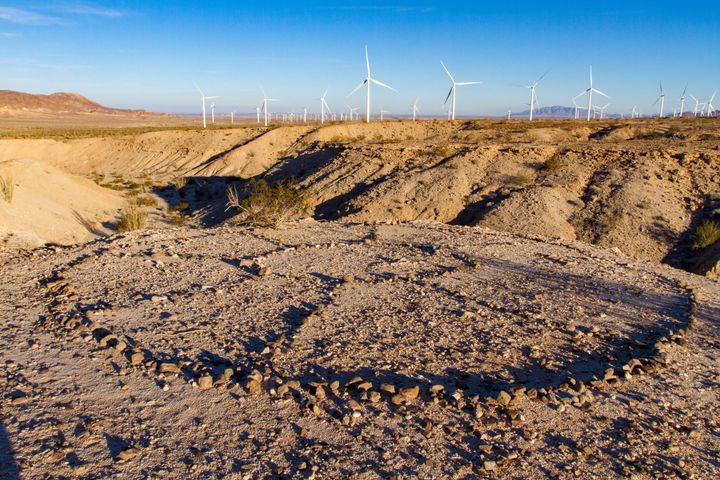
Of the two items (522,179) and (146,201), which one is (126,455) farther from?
(146,201)

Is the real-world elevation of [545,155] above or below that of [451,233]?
above

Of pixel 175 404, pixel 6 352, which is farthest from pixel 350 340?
pixel 6 352

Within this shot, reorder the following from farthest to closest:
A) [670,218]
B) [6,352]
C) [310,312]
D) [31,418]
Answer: [670,218] < [310,312] < [6,352] < [31,418]

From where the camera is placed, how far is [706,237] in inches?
648

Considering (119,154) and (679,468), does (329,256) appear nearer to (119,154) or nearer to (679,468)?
(679,468)

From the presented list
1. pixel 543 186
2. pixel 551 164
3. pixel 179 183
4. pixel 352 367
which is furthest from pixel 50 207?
pixel 551 164

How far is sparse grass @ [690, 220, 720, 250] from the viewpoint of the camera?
53.7ft

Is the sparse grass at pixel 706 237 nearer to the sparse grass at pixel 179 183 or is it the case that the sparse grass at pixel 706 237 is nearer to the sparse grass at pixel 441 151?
the sparse grass at pixel 441 151

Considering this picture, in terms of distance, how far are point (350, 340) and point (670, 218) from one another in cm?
1511

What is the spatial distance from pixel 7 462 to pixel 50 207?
16.7 metres

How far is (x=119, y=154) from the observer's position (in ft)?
166

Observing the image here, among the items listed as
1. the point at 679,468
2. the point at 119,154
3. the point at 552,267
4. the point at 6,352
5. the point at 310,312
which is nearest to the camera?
the point at 679,468

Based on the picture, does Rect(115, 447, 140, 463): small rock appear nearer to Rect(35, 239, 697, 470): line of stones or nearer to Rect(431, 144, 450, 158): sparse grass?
Rect(35, 239, 697, 470): line of stones

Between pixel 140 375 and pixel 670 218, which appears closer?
pixel 140 375
